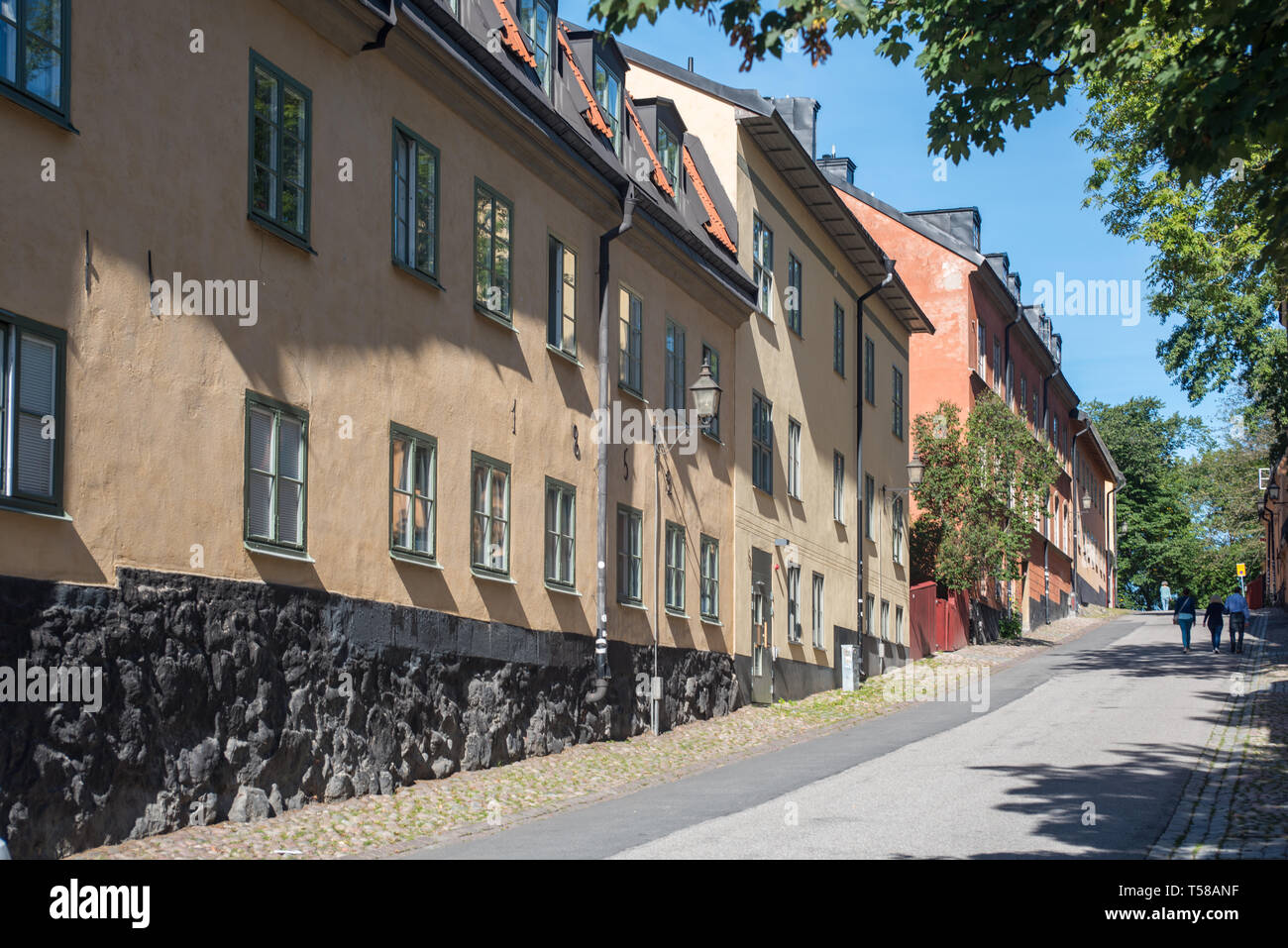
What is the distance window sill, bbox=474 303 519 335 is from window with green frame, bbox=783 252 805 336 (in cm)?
1161

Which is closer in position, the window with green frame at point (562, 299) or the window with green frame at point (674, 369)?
the window with green frame at point (562, 299)

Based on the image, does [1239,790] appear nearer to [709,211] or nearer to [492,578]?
[492,578]

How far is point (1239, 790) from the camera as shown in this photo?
47.1 feet

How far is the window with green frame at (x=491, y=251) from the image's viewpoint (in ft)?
54.1

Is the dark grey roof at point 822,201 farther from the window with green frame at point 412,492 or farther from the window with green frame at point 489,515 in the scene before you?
the window with green frame at point 412,492

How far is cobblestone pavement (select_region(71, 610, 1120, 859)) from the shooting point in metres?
10.9

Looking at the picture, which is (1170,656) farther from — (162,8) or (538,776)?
(162,8)

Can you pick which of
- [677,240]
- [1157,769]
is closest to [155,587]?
[1157,769]

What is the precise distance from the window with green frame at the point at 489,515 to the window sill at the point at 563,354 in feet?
6.42

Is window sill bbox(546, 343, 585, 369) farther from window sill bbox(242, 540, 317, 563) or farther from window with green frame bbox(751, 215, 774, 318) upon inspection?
window with green frame bbox(751, 215, 774, 318)

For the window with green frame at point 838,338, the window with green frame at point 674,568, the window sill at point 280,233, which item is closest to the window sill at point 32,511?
the window sill at point 280,233

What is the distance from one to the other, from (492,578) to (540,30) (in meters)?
6.88

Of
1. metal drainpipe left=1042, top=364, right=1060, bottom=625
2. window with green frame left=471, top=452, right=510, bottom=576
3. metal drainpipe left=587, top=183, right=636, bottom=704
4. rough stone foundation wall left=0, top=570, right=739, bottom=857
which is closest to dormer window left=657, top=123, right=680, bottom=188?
metal drainpipe left=587, top=183, right=636, bottom=704

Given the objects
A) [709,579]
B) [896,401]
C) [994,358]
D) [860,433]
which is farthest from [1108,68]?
[994,358]
